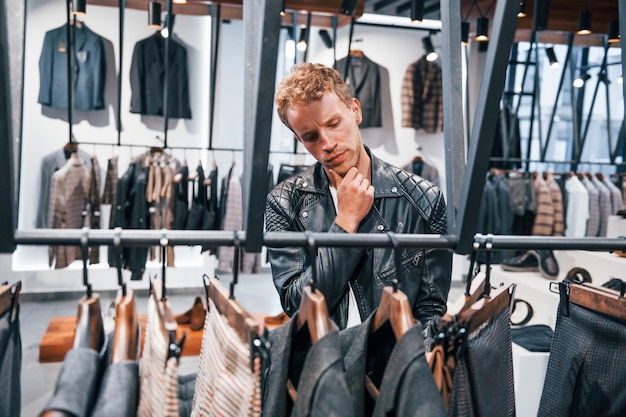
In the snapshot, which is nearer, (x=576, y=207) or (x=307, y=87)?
(x=307, y=87)

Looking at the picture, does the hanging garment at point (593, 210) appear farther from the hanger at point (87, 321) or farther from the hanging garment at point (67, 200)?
the hanger at point (87, 321)

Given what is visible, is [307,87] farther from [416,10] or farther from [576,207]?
[576,207]

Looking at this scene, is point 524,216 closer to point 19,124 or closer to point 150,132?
point 150,132

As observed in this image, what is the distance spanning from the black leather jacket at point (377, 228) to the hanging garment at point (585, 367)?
0.29 meters

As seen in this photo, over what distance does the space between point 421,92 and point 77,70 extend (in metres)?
3.48

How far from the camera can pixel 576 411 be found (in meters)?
1.06

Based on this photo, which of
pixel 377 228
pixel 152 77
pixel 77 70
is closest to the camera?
pixel 377 228

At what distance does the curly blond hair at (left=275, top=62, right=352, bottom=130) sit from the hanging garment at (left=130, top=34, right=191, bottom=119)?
3809 millimetres

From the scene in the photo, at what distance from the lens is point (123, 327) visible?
2.75 ft

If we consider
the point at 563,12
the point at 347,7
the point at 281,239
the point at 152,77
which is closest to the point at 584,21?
the point at 563,12

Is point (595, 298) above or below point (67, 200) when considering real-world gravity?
above

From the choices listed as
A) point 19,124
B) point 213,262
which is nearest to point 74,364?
point 19,124

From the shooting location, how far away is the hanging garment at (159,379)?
76 centimetres

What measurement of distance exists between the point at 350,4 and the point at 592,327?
3047 millimetres
